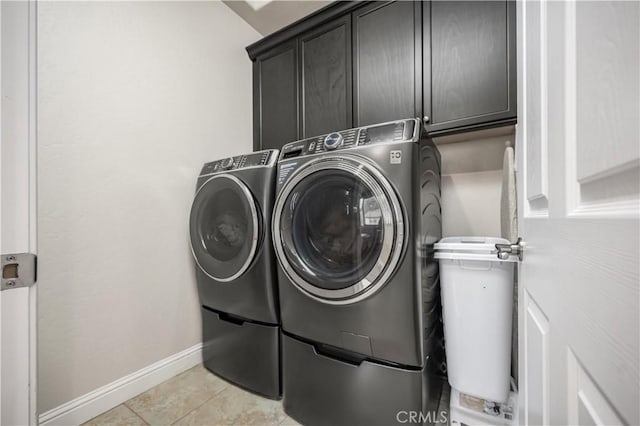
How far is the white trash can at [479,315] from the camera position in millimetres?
1062

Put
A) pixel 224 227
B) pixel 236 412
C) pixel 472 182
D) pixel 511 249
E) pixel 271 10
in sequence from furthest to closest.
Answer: pixel 271 10 → pixel 472 182 → pixel 224 227 → pixel 236 412 → pixel 511 249

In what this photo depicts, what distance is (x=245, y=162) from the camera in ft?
4.64

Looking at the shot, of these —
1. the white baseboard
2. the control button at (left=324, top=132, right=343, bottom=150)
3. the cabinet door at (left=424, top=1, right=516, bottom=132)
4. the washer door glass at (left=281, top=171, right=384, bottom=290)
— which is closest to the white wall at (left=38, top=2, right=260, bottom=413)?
the white baseboard

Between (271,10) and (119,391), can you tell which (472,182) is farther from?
(119,391)

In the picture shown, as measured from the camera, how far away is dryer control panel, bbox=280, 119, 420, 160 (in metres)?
0.98

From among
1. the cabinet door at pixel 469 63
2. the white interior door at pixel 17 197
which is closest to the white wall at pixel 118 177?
the white interior door at pixel 17 197

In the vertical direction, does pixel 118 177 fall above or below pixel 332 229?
above

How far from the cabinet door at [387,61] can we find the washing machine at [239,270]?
716 millimetres

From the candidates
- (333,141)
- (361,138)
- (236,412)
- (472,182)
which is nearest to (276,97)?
(333,141)

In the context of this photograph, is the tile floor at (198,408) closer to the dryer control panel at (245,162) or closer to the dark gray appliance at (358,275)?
the dark gray appliance at (358,275)

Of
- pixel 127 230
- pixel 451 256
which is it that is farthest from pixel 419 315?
pixel 127 230

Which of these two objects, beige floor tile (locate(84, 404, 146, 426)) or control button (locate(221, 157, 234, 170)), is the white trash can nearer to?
control button (locate(221, 157, 234, 170))

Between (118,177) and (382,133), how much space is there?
1345 millimetres

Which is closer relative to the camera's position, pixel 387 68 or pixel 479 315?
pixel 479 315
